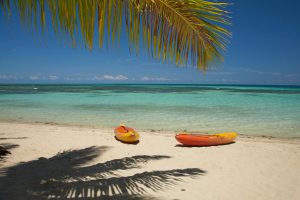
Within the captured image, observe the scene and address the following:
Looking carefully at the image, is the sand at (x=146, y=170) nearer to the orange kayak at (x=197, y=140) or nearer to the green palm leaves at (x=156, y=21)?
the orange kayak at (x=197, y=140)

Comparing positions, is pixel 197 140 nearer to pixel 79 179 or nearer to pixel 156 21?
pixel 79 179

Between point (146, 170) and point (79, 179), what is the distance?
1.18 m

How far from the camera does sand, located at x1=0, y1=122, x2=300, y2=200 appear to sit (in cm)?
376

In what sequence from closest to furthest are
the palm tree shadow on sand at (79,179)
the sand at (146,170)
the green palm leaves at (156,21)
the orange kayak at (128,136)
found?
the green palm leaves at (156,21)
the palm tree shadow on sand at (79,179)
the sand at (146,170)
the orange kayak at (128,136)

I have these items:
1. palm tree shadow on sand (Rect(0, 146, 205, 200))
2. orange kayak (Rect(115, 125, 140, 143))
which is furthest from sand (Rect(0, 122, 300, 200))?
orange kayak (Rect(115, 125, 140, 143))

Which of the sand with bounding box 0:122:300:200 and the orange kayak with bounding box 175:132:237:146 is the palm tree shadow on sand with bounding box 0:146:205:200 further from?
the orange kayak with bounding box 175:132:237:146

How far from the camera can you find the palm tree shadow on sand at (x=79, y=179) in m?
3.54

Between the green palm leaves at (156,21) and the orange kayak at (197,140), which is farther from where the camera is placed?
the orange kayak at (197,140)

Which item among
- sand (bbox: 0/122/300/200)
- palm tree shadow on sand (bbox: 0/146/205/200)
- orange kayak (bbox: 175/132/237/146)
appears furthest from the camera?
orange kayak (bbox: 175/132/237/146)

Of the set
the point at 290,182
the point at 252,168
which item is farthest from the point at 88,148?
the point at 290,182

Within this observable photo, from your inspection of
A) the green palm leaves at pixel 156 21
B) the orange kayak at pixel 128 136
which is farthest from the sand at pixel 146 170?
the green palm leaves at pixel 156 21

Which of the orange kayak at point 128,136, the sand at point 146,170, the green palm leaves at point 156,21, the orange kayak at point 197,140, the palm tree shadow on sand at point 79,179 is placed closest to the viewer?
the green palm leaves at point 156,21

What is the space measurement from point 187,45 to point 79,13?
976 mm

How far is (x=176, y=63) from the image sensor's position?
2.39 metres
